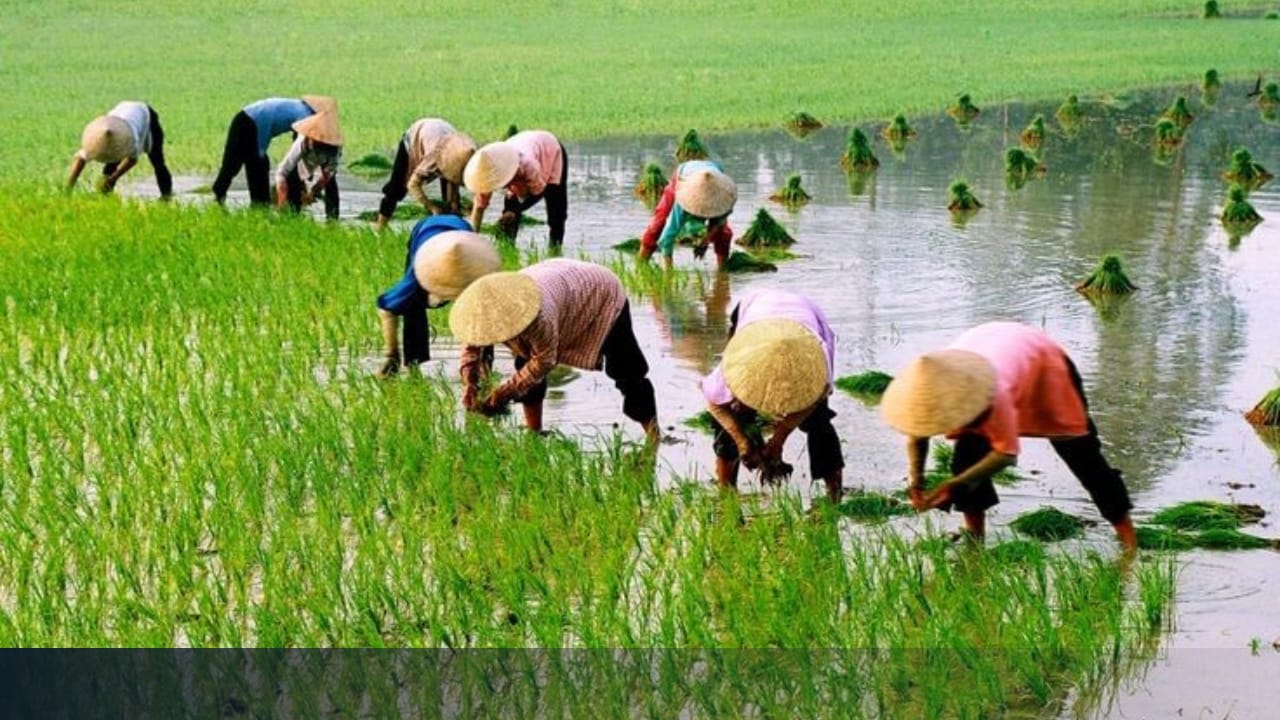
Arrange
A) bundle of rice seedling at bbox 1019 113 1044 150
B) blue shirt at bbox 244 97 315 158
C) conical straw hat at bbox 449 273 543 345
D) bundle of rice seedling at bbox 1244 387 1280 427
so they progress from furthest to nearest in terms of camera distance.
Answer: bundle of rice seedling at bbox 1019 113 1044 150 < blue shirt at bbox 244 97 315 158 < bundle of rice seedling at bbox 1244 387 1280 427 < conical straw hat at bbox 449 273 543 345

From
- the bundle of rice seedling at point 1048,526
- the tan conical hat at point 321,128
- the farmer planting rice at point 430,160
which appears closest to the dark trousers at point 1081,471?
the bundle of rice seedling at point 1048,526

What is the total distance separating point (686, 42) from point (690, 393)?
21000 millimetres

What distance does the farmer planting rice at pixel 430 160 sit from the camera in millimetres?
11086

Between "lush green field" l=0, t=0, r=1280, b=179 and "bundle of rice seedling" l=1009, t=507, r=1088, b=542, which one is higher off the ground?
"lush green field" l=0, t=0, r=1280, b=179

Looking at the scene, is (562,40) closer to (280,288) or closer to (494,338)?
(280,288)

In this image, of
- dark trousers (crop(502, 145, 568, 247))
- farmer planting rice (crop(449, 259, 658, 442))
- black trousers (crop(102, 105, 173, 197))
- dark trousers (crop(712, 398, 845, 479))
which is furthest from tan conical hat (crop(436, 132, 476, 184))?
dark trousers (crop(712, 398, 845, 479))

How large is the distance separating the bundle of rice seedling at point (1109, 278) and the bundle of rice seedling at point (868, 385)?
2.77 meters

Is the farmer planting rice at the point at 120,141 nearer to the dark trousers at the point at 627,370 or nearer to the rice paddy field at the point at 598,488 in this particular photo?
the rice paddy field at the point at 598,488

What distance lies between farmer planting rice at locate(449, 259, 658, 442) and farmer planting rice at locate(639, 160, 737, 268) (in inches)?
106

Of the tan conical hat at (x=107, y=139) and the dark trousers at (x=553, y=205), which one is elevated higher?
the tan conical hat at (x=107, y=139)

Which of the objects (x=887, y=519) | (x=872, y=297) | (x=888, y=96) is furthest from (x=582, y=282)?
(x=888, y=96)

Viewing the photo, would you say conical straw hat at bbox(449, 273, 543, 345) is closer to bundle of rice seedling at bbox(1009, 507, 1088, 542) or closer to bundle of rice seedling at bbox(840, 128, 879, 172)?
bundle of rice seedling at bbox(1009, 507, 1088, 542)

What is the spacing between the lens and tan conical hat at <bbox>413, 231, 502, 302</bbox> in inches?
288

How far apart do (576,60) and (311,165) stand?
47.7 feet
